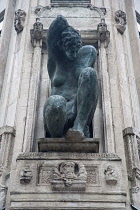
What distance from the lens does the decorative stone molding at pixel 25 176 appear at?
544 cm

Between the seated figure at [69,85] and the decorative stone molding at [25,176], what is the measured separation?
2.48 ft

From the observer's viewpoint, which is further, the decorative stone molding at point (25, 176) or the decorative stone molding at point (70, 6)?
the decorative stone molding at point (70, 6)

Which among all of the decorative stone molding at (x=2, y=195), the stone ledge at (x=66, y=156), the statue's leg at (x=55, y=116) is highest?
the statue's leg at (x=55, y=116)

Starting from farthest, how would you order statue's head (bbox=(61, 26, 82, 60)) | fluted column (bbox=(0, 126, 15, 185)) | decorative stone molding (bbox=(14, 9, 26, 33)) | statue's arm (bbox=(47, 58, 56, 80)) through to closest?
decorative stone molding (bbox=(14, 9, 26, 33))
statue's arm (bbox=(47, 58, 56, 80))
statue's head (bbox=(61, 26, 82, 60))
fluted column (bbox=(0, 126, 15, 185))

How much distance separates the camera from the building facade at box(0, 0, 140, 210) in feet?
17.5

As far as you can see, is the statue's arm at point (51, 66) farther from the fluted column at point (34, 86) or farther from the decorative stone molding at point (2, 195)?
the decorative stone molding at point (2, 195)

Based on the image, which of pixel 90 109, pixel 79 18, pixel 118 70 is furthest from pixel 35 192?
pixel 79 18

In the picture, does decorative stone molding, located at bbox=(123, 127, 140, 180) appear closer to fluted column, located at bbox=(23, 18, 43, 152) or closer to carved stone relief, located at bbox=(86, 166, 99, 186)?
carved stone relief, located at bbox=(86, 166, 99, 186)

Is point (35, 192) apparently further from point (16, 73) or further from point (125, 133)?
point (16, 73)

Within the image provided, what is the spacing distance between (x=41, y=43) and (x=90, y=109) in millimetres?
3220

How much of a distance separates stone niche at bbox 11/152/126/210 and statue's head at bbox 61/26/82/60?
2.08m

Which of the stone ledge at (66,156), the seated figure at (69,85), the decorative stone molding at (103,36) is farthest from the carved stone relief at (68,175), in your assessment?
the decorative stone molding at (103,36)

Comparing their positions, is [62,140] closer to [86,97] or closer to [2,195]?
[86,97]

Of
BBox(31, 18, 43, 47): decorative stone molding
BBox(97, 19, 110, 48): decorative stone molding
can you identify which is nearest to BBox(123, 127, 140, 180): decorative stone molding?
BBox(97, 19, 110, 48): decorative stone molding
